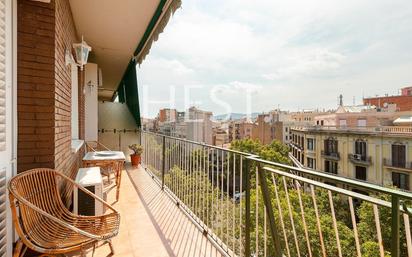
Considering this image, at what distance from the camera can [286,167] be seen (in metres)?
1.29

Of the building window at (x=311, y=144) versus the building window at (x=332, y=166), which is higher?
the building window at (x=311, y=144)

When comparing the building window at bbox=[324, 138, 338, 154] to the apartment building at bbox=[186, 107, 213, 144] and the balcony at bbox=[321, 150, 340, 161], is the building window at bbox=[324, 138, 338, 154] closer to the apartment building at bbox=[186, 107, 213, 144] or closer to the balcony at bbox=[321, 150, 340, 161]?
the balcony at bbox=[321, 150, 340, 161]

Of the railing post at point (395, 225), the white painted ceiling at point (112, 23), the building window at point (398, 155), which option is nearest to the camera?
the railing post at point (395, 225)

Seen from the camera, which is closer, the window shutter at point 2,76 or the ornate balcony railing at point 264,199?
the ornate balcony railing at point 264,199

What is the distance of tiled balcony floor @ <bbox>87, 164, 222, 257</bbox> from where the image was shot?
2.14m

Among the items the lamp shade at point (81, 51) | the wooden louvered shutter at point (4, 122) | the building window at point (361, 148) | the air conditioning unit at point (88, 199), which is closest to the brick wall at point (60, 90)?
the air conditioning unit at point (88, 199)

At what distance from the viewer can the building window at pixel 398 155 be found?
1833 centimetres

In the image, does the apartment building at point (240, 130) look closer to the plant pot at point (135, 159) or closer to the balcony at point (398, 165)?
the balcony at point (398, 165)

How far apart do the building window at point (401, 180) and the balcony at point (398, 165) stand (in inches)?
21.7

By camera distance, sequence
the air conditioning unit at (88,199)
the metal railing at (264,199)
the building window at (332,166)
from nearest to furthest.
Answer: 1. the metal railing at (264,199)
2. the air conditioning unit at (88,199)
3. the building window at (332,166)

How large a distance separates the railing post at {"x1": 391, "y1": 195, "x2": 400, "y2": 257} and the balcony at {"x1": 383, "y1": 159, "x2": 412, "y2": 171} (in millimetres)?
23397

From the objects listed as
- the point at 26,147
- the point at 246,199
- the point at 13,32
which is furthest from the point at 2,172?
the point at 246,199

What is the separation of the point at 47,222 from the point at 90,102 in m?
4.94

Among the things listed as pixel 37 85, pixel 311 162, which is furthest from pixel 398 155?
pixel 37 85
